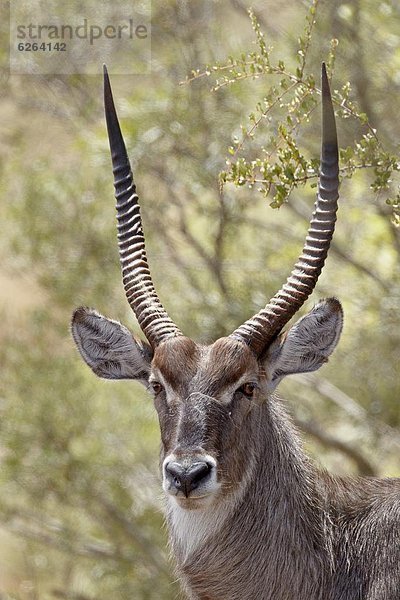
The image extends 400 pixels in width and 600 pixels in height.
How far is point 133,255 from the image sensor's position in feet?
23.0

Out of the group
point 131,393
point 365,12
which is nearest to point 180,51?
point 365,12

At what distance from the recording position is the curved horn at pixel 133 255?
6828 millimetres

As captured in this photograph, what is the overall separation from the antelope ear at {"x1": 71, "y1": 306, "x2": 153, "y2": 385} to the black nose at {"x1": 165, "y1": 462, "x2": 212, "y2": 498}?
3.36ft

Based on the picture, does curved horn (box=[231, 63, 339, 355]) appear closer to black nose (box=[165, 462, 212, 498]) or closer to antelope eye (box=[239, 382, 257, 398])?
antelope eye (box=[239, 382, 257, 398])

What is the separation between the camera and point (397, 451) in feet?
38.9

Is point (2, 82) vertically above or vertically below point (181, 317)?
above

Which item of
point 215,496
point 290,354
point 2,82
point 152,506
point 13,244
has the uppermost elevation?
point 2,82

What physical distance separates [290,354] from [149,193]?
5709 mm

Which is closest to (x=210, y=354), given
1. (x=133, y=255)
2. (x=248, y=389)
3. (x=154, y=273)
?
(x=248, y=389)

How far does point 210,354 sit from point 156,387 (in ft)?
1.19

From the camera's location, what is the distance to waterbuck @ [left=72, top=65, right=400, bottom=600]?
20.7ft

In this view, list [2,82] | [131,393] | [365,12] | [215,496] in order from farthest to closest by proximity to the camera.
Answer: [131,393], [2,82], [365,12], [215,496]

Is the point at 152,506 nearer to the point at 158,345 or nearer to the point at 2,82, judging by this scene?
the point at 2,82

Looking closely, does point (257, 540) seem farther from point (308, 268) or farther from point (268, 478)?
point (308, 268)
